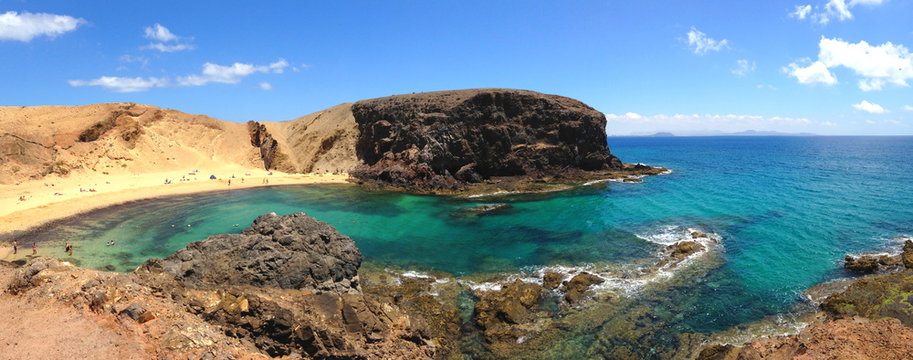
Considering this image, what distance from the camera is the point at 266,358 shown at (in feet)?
38.5

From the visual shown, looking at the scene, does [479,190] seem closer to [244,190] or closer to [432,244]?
[432,244]

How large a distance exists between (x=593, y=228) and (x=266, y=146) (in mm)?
59953

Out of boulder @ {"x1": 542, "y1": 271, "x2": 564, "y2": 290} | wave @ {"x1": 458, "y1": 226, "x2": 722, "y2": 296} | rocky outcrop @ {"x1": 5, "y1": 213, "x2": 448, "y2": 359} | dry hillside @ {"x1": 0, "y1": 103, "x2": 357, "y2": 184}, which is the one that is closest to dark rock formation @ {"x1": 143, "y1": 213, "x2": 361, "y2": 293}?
rocky outcrop @ {"x1": 5, "y1": 213, "x2": 448, "y2": 359}

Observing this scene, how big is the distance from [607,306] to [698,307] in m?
4.43

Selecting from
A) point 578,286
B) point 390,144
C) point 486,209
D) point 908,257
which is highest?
point 390,144

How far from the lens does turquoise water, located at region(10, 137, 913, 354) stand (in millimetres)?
23500

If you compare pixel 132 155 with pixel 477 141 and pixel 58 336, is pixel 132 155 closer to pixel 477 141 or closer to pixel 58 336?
pixel 477 141

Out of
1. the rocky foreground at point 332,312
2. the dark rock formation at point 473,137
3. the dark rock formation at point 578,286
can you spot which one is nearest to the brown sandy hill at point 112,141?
the dark rock formation at point 473,137

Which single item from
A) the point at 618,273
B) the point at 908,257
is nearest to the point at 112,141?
the point at 618,273

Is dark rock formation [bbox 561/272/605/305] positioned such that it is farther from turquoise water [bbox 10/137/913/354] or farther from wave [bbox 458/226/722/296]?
turquoise water [bbox 10/137/913/354]

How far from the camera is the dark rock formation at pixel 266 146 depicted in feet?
235

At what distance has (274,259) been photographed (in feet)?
55.3

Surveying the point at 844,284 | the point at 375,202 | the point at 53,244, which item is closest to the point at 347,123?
the point at 375,202

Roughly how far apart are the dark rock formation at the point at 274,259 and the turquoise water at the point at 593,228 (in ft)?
24.8
